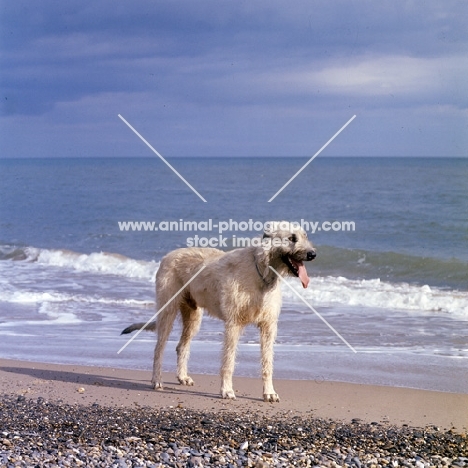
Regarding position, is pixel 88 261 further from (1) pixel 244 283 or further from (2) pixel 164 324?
(1) pixel 244 283

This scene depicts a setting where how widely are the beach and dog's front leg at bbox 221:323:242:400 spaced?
0.13 meters

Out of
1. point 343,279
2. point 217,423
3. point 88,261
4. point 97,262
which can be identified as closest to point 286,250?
point 217,423

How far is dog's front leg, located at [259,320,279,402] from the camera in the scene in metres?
7.73

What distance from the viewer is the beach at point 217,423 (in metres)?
5.71

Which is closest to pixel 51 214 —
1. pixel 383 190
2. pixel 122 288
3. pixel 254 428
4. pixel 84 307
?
pixel 383 190

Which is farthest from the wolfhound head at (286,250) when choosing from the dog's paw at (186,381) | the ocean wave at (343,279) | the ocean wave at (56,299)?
the ocean wave at (56,299)

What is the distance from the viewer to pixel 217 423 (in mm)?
6629

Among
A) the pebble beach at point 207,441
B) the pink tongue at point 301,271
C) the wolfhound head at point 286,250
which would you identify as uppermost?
the wolfhound head at point 286,250

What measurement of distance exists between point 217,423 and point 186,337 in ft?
7.18

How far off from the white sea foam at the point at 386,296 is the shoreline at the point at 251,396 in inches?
216

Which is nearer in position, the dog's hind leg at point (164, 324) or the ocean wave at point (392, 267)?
the dog's hind leg at point (164, 324)

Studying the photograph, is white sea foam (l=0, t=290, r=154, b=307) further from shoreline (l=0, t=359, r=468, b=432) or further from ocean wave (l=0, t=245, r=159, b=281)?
shoreline (l=0, t=359, r=468, b=432)

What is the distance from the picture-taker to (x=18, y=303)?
47.0 ft

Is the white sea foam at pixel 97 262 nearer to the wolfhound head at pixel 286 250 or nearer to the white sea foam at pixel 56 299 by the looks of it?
the white sea foam at pixel 56 299
